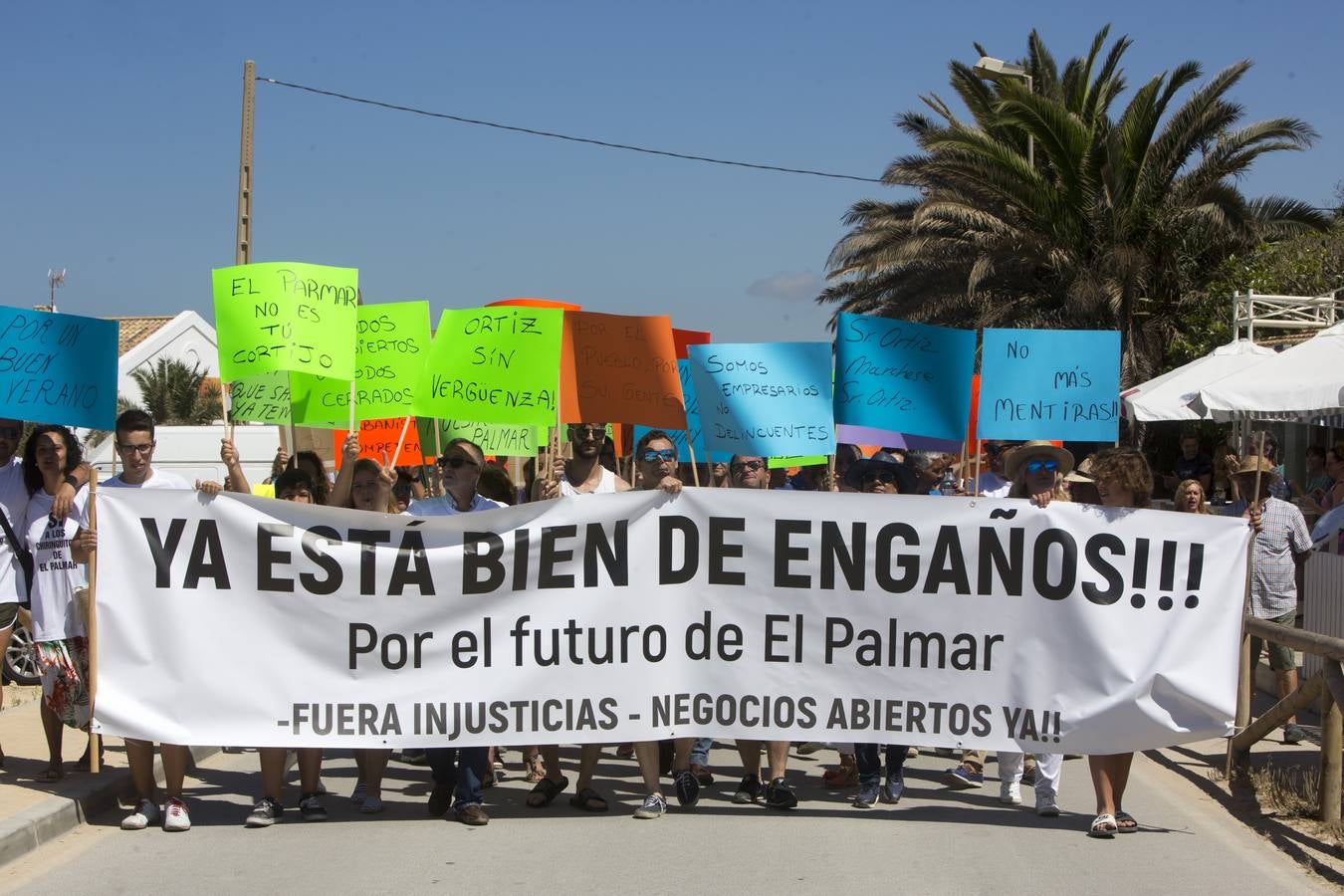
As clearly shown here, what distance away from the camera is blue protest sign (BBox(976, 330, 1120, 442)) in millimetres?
7863

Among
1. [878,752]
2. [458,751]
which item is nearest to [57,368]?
[458,751]

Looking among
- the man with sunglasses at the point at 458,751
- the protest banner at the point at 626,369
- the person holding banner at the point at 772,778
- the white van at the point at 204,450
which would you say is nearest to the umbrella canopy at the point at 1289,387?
the protest banner at the point at 626,369

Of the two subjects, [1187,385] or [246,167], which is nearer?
[1187,385]

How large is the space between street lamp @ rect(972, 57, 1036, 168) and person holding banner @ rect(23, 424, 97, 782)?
15.4m

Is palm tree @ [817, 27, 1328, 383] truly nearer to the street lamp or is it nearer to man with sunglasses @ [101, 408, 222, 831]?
the street lamp

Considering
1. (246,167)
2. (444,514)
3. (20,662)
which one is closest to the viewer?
(444,514)

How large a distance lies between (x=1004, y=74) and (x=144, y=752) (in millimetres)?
17252

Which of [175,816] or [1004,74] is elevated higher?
[1004,74]

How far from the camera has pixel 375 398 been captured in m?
9.13

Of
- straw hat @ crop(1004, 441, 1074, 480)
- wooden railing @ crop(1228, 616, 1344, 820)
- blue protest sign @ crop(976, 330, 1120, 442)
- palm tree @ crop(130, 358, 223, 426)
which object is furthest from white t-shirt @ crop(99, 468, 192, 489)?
palm tree @ crop(130, 358, 223, 426)

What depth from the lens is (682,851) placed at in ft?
20.7

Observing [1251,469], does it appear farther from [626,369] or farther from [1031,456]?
[626,369]

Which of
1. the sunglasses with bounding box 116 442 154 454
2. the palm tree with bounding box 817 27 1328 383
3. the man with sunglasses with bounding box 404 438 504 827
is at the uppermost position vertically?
the palm tree with bounding box 817 27 1328 383

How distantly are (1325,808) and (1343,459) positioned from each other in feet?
14.7
